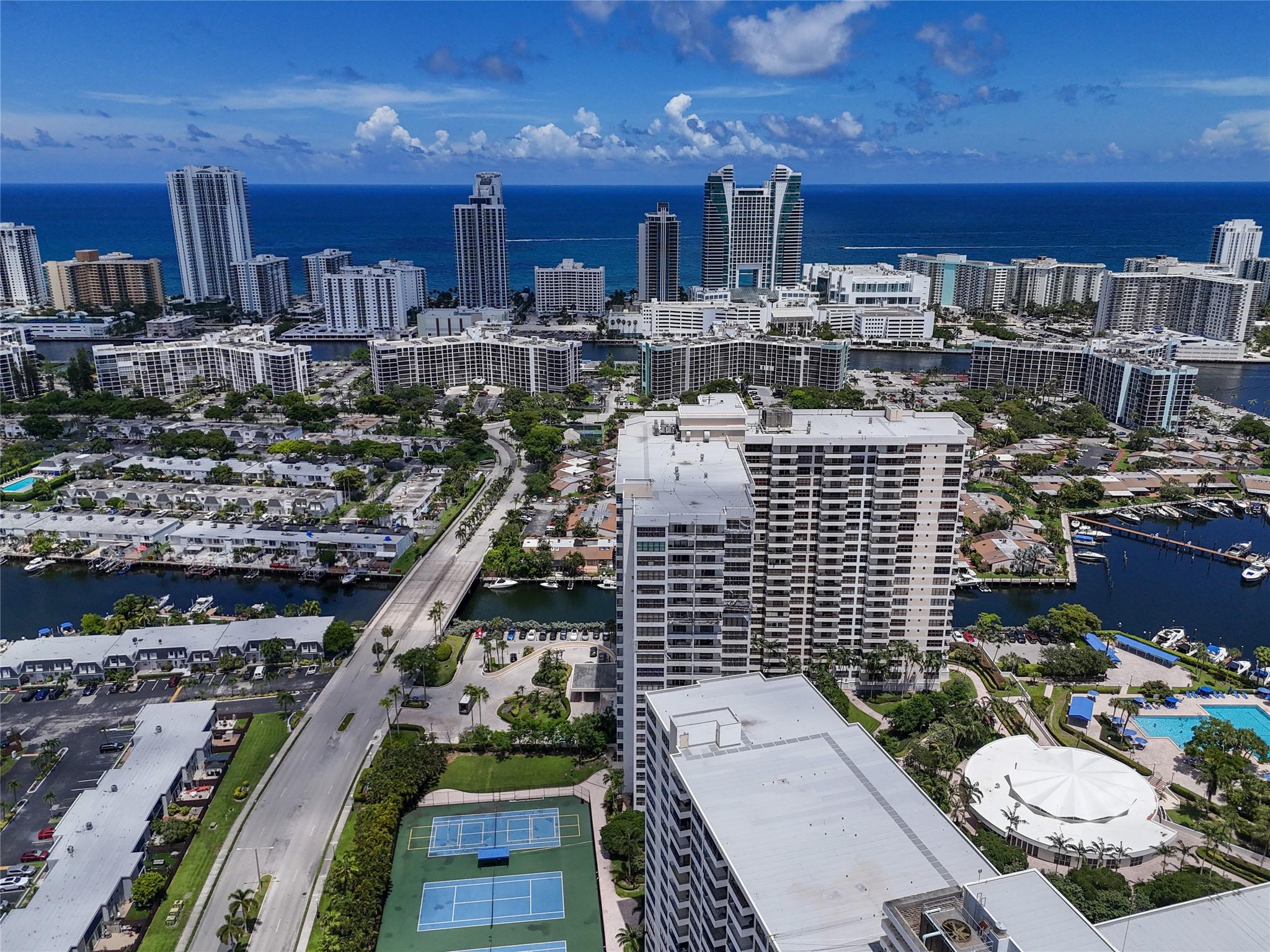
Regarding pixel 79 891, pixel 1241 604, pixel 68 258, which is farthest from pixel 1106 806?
pixel 68 258

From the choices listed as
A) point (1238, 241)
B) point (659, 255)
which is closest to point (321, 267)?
point (659, 255)

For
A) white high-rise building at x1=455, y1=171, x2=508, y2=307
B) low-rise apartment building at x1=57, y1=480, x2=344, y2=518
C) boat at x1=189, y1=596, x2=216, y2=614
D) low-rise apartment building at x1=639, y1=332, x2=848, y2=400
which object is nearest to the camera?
boat at x1=189, y1=596, x2=216, y2=614

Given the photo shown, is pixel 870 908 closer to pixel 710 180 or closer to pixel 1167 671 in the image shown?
pixel 1167 671

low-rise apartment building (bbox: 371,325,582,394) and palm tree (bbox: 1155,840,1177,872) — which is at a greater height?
low-rise apartment building (bbox: 371,325,582,394)

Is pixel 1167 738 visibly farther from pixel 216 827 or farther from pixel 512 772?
pixel 216 827

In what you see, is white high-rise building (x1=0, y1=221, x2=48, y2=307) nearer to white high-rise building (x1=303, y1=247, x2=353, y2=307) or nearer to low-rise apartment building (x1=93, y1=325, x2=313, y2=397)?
white high-rise building (x1=303, y1=247, x2=353, y2=307)

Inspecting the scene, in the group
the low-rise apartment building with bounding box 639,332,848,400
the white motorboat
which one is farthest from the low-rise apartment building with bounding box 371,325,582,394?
the white motorboat
